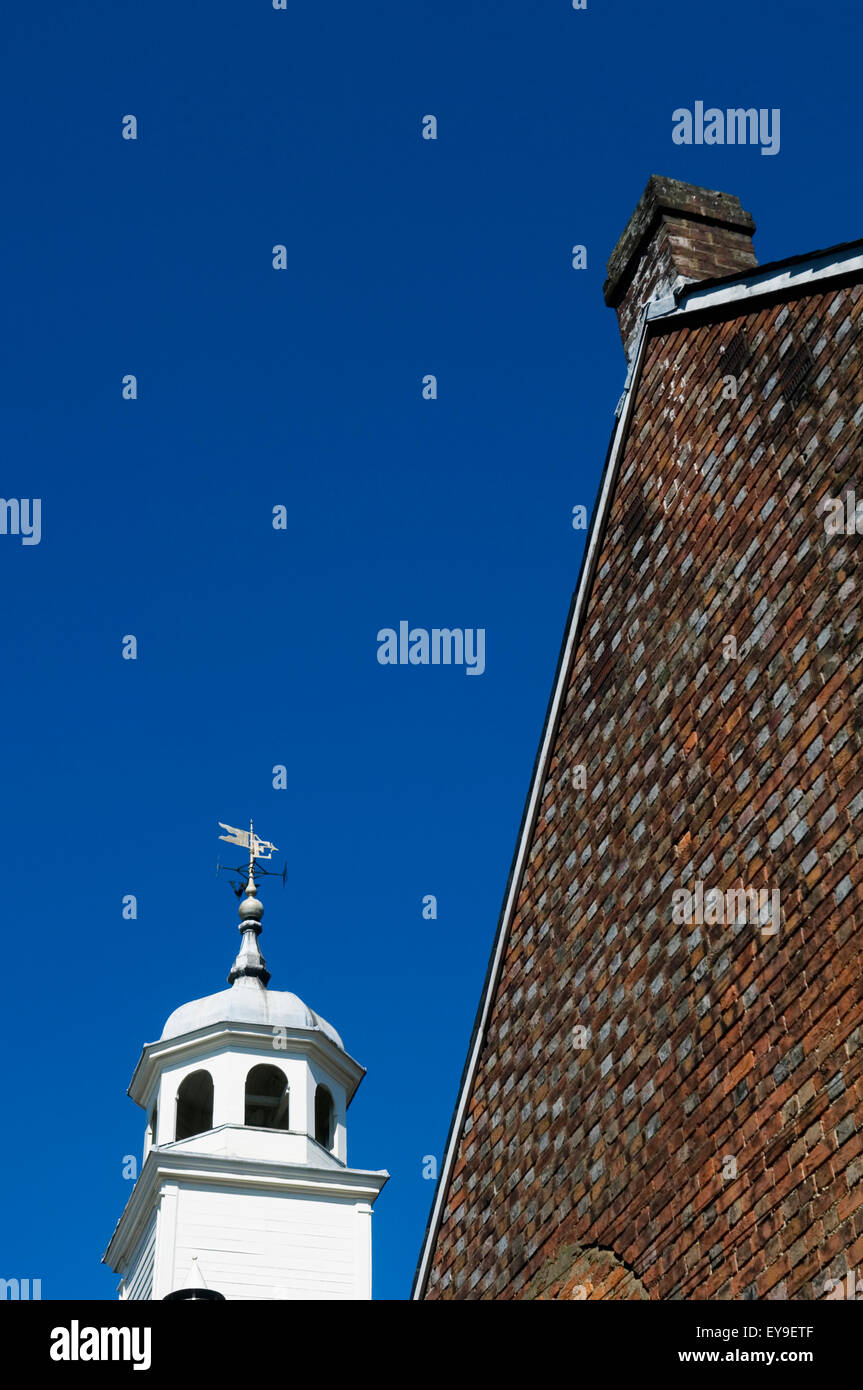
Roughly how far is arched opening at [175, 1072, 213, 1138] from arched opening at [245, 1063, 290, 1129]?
0.85m

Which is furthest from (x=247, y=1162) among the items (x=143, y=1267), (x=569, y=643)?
(x=569, y=643)

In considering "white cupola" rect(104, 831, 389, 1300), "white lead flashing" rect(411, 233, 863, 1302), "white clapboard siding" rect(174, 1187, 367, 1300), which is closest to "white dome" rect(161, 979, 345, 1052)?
"white cupola" rect(104, 831, 389, 1300)

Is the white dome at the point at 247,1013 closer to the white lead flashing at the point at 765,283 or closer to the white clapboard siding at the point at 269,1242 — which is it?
the white clapboard siding at the point at 269,1242

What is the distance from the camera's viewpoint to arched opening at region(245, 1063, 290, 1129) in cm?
3488

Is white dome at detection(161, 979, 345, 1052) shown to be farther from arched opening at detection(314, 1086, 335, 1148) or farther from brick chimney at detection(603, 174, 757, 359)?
brick chimney at detection(603, 174, 757, 359)

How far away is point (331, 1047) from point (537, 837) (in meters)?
23.1

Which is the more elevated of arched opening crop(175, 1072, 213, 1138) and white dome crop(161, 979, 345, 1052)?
white dome crop(161, 979, 345, 1052)

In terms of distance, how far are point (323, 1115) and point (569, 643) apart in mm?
23971

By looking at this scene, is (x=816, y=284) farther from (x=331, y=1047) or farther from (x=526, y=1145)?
(x=331, y=1047)

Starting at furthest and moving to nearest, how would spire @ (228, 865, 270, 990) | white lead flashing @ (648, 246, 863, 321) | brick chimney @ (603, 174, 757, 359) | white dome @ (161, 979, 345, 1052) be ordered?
spire @ (228, 865, 270, 990) → white dome @ (161, 979, 345, 1052) → brick chimney @ (603, 174, 757, 359) → white lead flashing @ (648, 246, 863, 321)

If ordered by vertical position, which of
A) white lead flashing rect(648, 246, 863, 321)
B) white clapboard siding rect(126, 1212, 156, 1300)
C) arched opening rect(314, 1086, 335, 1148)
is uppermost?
white lead flashing rect(648, 246, 863, 321)

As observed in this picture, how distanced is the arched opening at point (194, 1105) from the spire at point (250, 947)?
2.86m

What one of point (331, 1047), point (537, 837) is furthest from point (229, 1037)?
point (537, 837)

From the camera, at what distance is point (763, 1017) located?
920 centimetres
